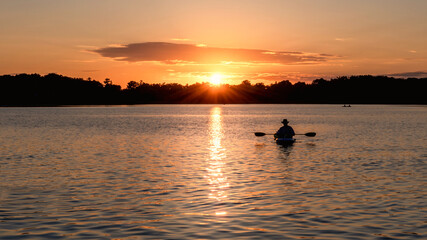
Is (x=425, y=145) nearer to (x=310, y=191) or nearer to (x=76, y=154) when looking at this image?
(x=310, y=191)

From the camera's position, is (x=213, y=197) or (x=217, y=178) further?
(x=217, y=178)

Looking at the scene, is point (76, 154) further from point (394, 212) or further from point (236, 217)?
point (394, 212)

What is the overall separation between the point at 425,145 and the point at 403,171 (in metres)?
23.0

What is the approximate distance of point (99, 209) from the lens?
65.1 ft

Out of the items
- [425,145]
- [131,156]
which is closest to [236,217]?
[131,156]

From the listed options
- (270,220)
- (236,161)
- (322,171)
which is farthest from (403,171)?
(270,220)

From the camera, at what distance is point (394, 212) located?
1898cm

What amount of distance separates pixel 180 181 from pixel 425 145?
34513mm

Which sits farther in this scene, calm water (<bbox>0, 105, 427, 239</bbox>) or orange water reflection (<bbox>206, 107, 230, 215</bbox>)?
orange water reflection (<bbox>206, 107, 230, 215</bbox>)

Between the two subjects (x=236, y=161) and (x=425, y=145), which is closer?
(x=236, y=161)

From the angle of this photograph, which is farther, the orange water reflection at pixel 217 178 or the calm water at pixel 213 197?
the orange water reflection at pixel 217 178

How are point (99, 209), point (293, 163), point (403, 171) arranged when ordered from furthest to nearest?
1. point (293, 163)
2. point (403, 171)
3. point (99, 209)

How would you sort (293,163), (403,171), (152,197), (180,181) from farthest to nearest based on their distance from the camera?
1. (293,163)
2. (403,171)
3. (180,181)
4. (152,197)

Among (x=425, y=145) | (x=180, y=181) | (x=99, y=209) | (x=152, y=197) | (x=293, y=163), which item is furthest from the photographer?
(x=425, y=145)
